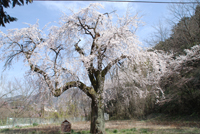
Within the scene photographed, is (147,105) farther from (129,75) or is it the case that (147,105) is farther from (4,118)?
(4,118)

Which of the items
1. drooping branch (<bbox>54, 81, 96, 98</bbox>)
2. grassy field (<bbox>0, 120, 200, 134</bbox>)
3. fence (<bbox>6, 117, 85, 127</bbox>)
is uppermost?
drooping branch (<bbox>54, 81, 96, 98</bbox>)

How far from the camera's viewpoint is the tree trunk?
25.1 feet

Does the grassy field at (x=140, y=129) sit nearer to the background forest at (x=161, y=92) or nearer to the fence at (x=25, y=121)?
the background forest at (x=161, y=92)

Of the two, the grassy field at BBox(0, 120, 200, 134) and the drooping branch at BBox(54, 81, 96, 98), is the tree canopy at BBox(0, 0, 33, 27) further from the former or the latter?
the grassy field at BBox(0, 120, 200, 134)

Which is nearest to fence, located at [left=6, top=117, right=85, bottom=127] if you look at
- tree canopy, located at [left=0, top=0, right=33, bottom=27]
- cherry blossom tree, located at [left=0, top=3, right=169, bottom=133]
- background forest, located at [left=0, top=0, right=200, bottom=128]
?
background forest, located at [left=0, top=0, right=200, bottom=128]

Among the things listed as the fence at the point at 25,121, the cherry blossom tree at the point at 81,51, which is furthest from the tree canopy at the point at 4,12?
the fence at the point at 25,121

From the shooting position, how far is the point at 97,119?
25.6ft

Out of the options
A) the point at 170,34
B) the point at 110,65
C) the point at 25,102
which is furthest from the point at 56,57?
the point at 170,34

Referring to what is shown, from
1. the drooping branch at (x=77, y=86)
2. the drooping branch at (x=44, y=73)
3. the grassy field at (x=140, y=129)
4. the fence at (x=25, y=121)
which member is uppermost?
the drooping branch at (x=44, y=73)

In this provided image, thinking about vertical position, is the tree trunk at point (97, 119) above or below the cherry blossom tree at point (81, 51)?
below

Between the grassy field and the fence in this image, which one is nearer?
the grassy field

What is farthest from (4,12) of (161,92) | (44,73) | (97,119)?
(161,92)

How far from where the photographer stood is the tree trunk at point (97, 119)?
7641 millimetres

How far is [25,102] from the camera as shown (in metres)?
15.5
